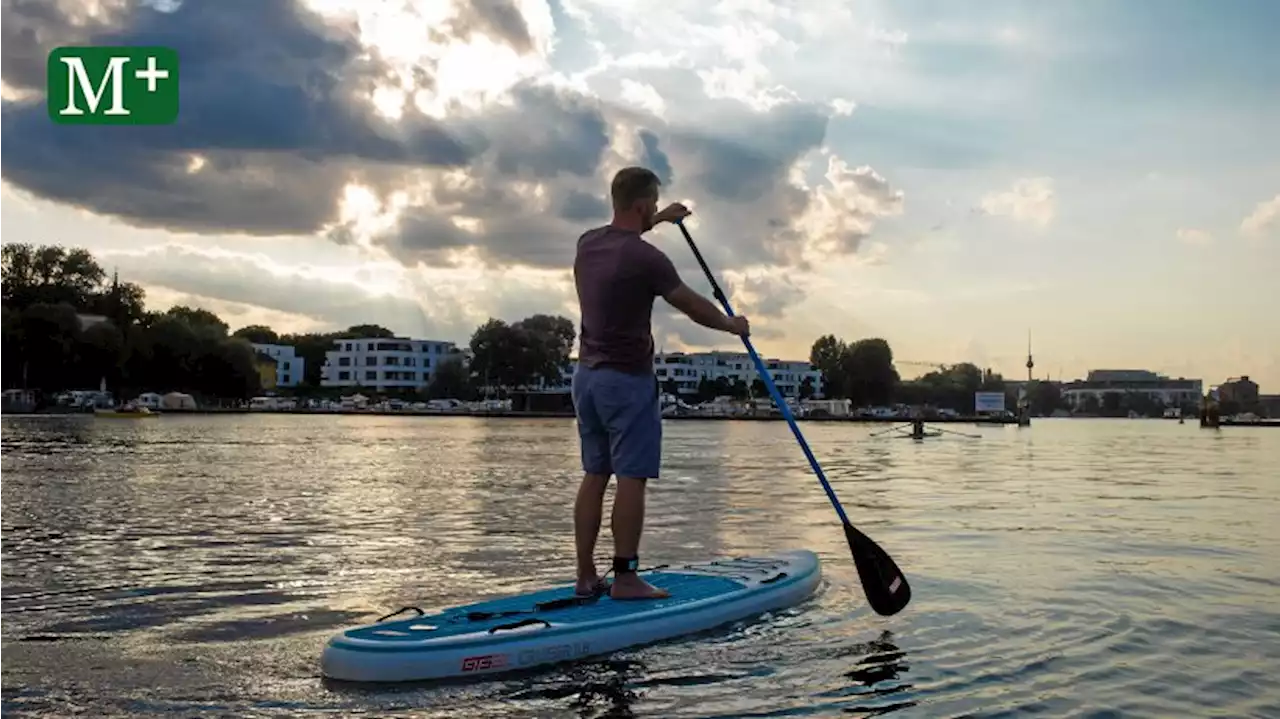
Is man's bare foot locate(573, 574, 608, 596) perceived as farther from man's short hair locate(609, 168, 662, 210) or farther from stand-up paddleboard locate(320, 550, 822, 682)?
man's short hair locate(609, 168, 662, 210)

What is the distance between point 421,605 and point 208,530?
6.29 metres

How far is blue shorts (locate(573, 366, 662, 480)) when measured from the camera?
7.07m

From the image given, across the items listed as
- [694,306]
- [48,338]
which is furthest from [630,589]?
[48,338]

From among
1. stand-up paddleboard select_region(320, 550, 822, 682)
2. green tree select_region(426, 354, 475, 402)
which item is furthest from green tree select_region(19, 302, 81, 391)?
stand-up paddleboard select_region(320, 550, 822, 682)

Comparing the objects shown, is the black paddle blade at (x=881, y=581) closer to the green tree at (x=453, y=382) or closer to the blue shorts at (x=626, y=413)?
the blue shorts at (x=626, y=413)

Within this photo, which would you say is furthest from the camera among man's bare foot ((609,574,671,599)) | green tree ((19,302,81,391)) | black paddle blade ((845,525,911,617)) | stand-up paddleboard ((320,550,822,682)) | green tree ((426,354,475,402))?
green tree ((426,354,475,402))

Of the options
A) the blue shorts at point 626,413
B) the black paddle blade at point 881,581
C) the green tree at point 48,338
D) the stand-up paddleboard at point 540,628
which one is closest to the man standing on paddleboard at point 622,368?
the blue shorts at point 626,413

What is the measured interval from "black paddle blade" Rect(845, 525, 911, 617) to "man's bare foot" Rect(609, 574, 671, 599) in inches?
55.7

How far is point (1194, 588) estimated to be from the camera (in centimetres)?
929

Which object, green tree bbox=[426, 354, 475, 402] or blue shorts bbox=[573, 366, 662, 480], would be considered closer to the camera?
blue shorts bbox=[573, 366, 662, 480]

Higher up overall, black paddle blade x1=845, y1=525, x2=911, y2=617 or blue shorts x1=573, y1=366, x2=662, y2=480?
blue shorts x1=573, y1=366, x2=662, y2=480

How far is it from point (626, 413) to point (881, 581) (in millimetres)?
2151

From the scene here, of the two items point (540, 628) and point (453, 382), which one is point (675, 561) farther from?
point (453, 382)

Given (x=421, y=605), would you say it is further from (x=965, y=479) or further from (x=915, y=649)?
(x=965, y=479)
